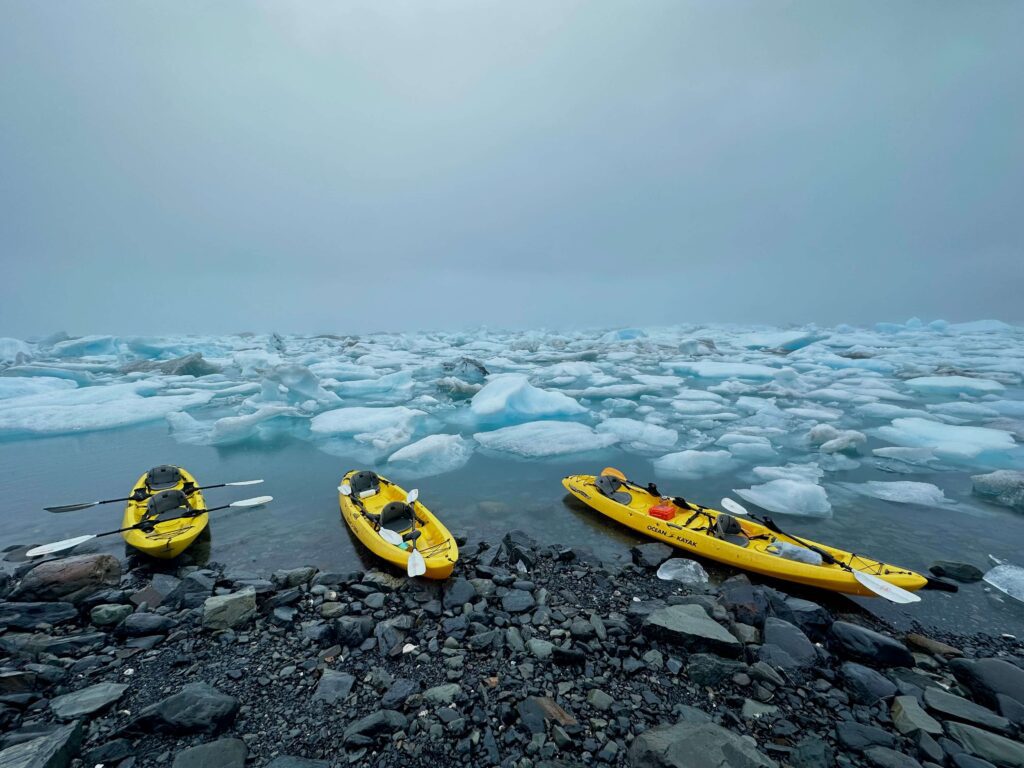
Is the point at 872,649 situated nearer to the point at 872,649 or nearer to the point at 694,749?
the point at 872,649

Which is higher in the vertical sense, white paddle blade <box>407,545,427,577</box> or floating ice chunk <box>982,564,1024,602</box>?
white paddle blade <box>407,545,427,577</box>

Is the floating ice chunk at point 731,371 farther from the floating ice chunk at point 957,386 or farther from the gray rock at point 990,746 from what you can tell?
the gray rock at point 990,746

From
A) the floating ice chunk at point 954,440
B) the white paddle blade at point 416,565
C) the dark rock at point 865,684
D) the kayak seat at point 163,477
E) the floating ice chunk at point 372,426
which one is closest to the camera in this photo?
the dark rock at point 865,684

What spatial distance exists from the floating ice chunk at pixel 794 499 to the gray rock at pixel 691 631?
4.32 metres

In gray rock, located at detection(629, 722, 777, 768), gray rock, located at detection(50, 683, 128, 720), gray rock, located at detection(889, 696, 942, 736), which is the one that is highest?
gray rock, located at detection(629, 722, 777, 768)


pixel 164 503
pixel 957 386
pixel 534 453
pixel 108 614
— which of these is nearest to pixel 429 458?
pixel 534 453

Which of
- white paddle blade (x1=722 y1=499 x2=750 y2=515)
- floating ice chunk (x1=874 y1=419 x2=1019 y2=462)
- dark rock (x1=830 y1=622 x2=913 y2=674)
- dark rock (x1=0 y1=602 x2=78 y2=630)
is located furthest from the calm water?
dark rock (x1=0 y1=602 x2=78 y2=630)

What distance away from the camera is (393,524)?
624 centimetres

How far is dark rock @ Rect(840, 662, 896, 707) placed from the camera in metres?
3.31

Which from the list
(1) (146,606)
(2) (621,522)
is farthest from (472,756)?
(2) (621,522)

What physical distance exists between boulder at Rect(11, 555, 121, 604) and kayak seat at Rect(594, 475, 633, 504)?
6901 millimetres

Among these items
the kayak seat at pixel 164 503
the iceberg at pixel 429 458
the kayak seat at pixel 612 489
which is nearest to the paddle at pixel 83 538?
the kayak seat at pixel 164 503

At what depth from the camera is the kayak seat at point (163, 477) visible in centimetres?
751

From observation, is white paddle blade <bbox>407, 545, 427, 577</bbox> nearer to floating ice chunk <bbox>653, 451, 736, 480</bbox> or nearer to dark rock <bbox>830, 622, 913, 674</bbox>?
dark rock <bbox>830, 622, 913, 674</bbox>
